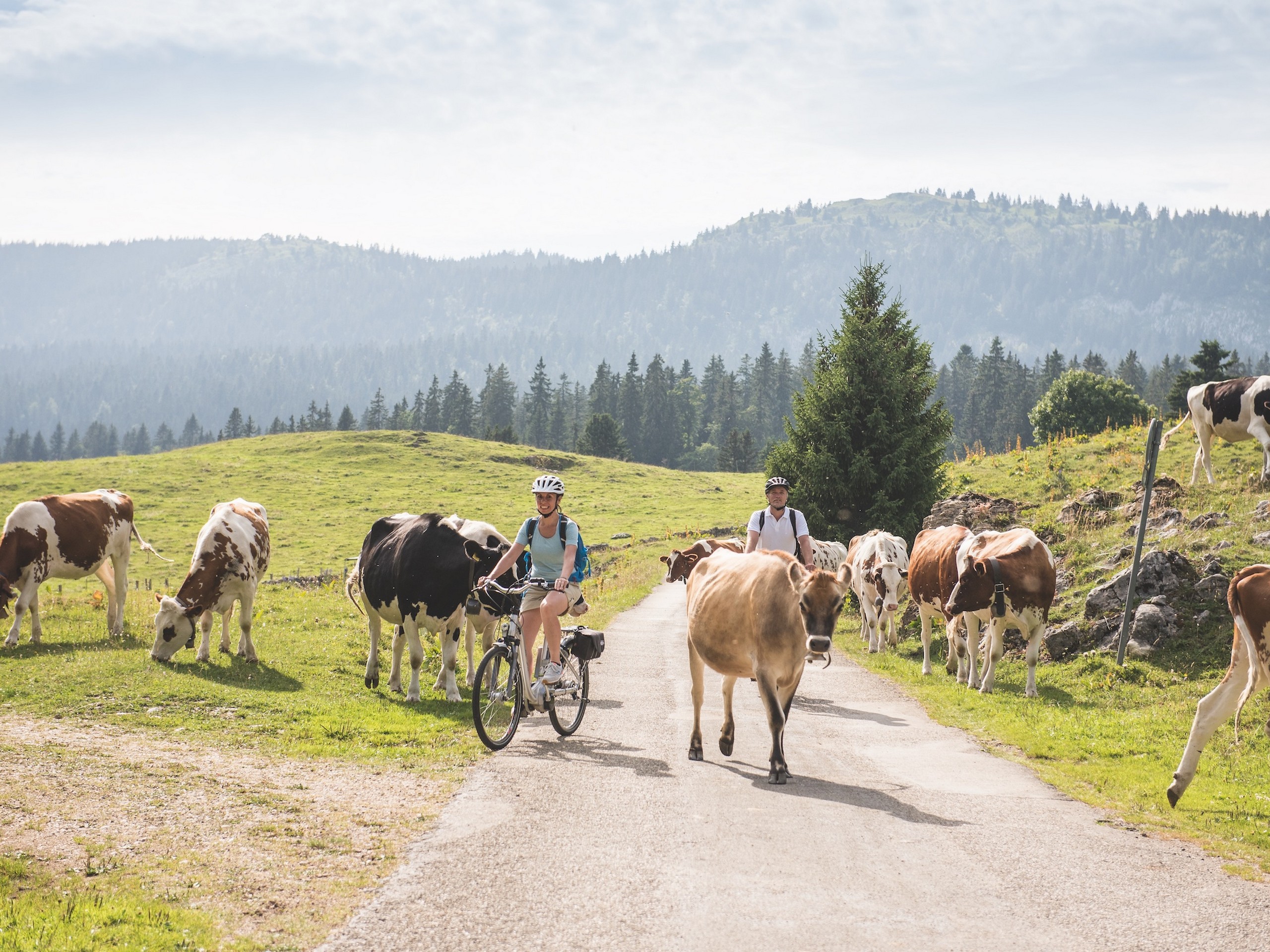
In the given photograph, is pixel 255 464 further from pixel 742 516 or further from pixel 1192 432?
pixel 1192 432

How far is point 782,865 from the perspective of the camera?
278 inches

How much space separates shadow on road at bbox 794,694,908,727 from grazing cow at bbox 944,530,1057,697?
2.57m

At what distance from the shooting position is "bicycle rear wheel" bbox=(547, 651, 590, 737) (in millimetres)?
11562

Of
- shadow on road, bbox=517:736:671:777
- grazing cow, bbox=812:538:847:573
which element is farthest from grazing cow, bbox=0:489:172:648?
grazing cow, bbox=812:538:847:573

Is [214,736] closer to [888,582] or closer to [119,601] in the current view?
[119,601]

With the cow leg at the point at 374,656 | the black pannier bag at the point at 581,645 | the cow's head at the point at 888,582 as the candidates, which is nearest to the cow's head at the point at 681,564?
the cow's head at the point at 888,582

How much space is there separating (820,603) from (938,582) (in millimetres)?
10296

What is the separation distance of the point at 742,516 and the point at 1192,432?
122ft

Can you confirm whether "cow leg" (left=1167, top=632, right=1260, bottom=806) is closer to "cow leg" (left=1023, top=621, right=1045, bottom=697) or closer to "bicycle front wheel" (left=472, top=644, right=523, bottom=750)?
"cow leg" (left=1023, top=621, right=1045, bottom=697)

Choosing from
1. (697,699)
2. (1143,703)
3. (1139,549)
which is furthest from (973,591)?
(697,699)

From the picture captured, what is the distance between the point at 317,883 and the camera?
655 centimetres

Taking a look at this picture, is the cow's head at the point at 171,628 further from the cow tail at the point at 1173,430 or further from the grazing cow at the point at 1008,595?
the cow tail at the point at 1173,430

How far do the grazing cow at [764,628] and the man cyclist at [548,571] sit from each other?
158cm

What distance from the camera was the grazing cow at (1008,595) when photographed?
51.3ft
